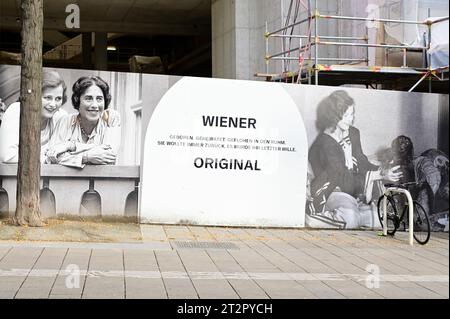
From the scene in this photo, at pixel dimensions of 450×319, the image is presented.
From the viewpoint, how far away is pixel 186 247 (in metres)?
9.59

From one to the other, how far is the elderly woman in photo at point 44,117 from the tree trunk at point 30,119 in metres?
0.74

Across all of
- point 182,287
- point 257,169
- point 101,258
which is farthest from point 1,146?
point 182,287

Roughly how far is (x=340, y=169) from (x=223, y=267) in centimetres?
492

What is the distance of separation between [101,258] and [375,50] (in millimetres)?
9573

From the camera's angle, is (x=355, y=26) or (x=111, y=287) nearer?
(x=111, y=287)

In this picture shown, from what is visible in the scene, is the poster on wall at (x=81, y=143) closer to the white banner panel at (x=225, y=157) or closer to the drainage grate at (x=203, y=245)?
the white banner panel at (x=225, y=157)

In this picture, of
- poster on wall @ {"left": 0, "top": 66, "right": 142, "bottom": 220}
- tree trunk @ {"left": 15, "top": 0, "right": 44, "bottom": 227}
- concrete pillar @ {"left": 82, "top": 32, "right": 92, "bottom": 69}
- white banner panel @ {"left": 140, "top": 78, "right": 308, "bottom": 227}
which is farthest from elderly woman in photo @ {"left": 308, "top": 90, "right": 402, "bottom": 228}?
concrete pillar @ {"left": 82, "top": 32, "right": 92, "bottom": 69}

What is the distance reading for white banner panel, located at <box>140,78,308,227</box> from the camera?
11.5 meters

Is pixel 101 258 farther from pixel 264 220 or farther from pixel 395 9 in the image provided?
pixel 395 9

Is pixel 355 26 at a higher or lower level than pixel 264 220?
higher

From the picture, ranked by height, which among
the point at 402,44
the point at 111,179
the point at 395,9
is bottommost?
the point at 111,179

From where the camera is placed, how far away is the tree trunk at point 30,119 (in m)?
10.3

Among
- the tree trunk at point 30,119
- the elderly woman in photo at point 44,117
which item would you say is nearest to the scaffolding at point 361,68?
the elderly woman in photo at point 44,117

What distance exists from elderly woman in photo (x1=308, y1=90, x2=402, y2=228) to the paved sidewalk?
46.6 inches
